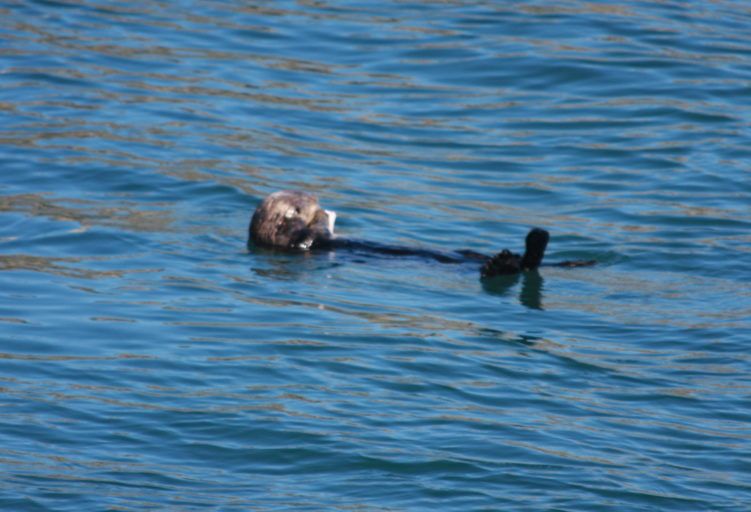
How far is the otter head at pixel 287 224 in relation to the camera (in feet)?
31.5

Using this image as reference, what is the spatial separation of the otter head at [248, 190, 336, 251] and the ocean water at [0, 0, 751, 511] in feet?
0.69

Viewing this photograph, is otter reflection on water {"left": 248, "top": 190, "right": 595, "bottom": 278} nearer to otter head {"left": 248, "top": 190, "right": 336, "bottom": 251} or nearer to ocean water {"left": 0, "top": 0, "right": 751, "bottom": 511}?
otter head {"left": 248, "top": 190, "right": 336, "bottom": 251}

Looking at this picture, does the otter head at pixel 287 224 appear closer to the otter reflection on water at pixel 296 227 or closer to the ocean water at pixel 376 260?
the otter reflection on water at pixel 296 227

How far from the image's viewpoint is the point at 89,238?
963 centimetres

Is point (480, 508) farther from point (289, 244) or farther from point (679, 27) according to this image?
point (679, 27)

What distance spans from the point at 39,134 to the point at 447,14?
6.48m

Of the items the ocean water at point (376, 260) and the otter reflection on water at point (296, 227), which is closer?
the ocean water at point (376, 260)

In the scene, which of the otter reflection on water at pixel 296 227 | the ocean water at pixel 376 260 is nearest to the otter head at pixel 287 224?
the otter reflection on water at pixel 296 227

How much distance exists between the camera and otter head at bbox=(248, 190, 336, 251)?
9594 millimetres

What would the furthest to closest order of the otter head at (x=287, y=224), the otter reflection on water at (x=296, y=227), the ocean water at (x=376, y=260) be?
the otter head at (x=287, y=224), the otter reflection on water at (x=296, y=227), the ocean water at (x=376, y=260)

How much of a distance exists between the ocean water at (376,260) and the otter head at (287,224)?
210 millimetres

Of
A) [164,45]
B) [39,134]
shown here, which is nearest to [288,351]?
[39,134]

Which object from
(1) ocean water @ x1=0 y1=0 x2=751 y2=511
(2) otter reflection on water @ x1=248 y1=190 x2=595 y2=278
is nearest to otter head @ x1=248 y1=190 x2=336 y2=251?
(2) otter reflection on water @ x1=248 y1=190 x2=595 y2=278

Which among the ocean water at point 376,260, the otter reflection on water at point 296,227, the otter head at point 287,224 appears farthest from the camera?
the otter head at point 287,224
